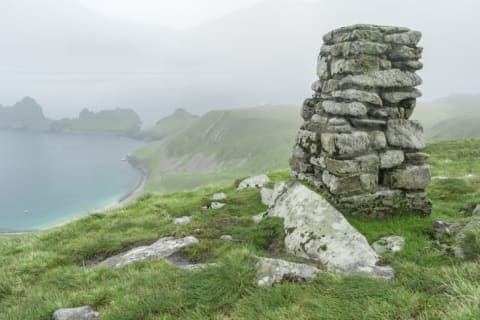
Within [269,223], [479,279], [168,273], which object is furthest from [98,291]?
[479,279]

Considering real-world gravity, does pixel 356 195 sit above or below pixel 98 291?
above

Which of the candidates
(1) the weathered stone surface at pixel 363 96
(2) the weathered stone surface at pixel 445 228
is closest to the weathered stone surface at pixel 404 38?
(1) the weathered stone surface at pixel 363 96

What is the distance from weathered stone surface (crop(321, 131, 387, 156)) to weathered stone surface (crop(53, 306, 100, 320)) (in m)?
9.33

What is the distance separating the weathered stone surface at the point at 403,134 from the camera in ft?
42.1

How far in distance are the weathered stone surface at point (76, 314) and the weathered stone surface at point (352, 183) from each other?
8806 mm

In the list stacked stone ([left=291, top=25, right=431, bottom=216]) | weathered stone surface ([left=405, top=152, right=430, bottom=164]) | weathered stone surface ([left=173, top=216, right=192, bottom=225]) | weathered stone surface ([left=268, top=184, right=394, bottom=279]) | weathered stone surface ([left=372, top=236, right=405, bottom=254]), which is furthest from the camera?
weathered stone surface ([left=173, top=216, right=192, bottom=225])

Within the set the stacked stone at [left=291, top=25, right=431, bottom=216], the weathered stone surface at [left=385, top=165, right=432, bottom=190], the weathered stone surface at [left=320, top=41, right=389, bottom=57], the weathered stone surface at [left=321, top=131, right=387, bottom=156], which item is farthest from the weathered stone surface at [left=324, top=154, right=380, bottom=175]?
the weathered stone surface at [left=320, top=41, right=389, bottom=57]

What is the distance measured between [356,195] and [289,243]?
10.7 feet

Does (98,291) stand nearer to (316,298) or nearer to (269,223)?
(316,298)

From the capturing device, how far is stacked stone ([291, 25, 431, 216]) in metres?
12.4

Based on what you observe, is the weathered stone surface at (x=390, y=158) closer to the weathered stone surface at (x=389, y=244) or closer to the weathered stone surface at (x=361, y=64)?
the weathered stone surface at (x=389, y=244)

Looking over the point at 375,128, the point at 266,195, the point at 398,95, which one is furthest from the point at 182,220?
the point at 398,95

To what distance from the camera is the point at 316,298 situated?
6.83m

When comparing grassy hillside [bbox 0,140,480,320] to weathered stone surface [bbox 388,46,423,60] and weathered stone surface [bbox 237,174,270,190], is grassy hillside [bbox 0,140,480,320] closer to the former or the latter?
weathered stone surface [bbox 237,174,270,190]
